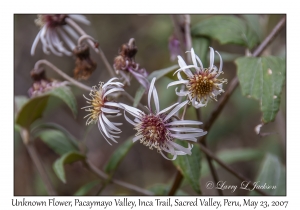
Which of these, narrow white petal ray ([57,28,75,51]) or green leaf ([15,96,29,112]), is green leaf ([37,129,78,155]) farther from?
narrow white petal ray ([57,28,75,51])

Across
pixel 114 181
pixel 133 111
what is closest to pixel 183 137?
pixel 133 111

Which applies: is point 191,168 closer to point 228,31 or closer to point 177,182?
point 177,182

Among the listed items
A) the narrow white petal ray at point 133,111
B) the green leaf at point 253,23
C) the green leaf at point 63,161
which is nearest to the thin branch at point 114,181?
the green leaf at point 63,161

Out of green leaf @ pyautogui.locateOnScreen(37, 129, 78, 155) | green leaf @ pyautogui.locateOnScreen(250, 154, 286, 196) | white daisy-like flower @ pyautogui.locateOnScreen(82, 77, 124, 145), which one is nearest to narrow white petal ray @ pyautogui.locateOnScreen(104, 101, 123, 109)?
white daisy-like flower @ pyautogui.locateOnScreen(82, 77, 124, 145)

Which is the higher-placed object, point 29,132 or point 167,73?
point 167,73

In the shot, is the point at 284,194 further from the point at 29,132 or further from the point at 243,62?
the point at 29,132
